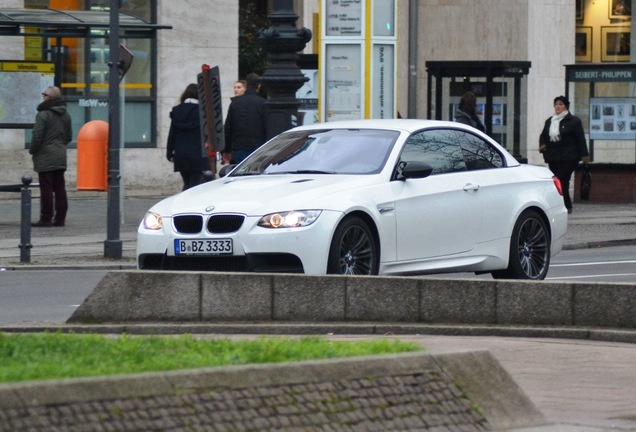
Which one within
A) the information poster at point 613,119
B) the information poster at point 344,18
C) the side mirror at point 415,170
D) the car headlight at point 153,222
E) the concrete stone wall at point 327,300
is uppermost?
the information poster at point 344,18

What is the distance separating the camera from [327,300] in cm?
1074

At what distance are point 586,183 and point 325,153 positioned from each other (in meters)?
16.1

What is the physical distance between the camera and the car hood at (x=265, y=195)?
11.8 metres

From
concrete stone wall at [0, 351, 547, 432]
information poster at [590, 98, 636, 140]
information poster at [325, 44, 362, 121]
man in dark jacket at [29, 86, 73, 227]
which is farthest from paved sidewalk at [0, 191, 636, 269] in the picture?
concrete stone wall at [0, 351, 547, 432]

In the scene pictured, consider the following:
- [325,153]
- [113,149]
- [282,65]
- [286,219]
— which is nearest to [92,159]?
[113,149]

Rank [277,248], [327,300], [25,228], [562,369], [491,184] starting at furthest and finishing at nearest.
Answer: [25,228], [491,184], [277,248], [327,300], [562,369]

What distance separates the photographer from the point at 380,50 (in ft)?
69.7

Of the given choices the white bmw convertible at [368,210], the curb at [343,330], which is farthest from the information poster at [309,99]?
the curb at [343,330]

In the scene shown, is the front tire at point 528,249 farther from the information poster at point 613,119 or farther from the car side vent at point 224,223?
the information poster at point 613,119

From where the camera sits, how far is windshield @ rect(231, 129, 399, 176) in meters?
12.9

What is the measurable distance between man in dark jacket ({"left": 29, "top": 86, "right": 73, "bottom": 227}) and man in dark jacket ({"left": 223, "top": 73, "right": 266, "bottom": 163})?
8.64ft

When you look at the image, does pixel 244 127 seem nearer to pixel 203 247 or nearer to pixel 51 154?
pixel 51 154

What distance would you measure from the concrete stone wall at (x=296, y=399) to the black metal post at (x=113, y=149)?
10265 millimetres

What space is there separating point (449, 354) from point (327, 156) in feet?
19.6
